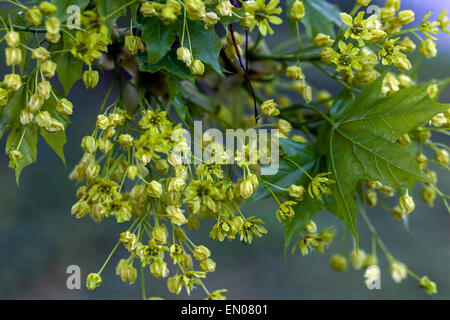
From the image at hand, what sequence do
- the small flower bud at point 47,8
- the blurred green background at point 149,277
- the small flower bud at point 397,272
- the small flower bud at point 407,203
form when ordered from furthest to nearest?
1. the blurred green background at point 149,277
2. the small flower bud at point 397,272
3. the small flower bud at point 407,203
4. the small flower bud at point 47,8

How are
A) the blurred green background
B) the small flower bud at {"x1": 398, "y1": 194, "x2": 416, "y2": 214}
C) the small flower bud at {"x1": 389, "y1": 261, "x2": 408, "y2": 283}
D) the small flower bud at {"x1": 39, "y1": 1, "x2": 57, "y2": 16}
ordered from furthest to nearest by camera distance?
the blurred green background
the small flower bud at {"x1": 389, "y1": 261, "x2": 408, "y2": 283}
the small flower bud at {"x1": 398, "y1": 194, "x2": 416, "y2": 214}
the small flower bud at {"x1": 39, "y1": 1, "x2": 57, "y2": 16}

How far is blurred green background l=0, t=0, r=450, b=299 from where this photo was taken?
0.89 m

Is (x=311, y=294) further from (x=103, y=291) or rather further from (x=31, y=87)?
(x=31, y=87)

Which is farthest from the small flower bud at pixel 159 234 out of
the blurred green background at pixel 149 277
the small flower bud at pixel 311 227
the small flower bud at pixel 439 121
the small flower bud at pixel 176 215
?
the blurred green background at pixel 149 277

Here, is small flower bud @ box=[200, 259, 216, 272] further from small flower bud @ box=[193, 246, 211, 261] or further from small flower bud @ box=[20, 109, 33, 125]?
small flower bud @ box=[20, 109, 33, 125]

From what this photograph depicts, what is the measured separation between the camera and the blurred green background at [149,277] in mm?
894

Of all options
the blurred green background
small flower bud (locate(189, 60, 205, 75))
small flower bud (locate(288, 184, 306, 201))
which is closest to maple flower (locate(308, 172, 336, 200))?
small flower bud (locate(288, 184, 306, 201))

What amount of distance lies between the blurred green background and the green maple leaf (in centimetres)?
55

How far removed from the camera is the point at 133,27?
0.29 metres

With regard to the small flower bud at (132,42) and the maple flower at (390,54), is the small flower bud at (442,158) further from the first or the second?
the small flower bud at (132,42)

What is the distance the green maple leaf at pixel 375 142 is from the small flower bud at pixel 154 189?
126 mm

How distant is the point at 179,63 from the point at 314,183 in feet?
0.41

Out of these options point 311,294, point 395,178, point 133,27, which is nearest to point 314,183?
point 395,178

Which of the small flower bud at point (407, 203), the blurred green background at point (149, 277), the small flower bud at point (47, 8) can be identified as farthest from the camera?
the blurred green background at point (149, 277)
